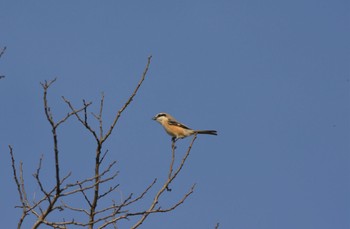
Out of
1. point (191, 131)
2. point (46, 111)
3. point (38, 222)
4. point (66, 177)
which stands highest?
point (191, 131)

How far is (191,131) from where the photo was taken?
9.31 meters

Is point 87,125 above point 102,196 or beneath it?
above

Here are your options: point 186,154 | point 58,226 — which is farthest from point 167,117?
point 58,226

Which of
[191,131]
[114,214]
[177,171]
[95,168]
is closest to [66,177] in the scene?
[95,168]

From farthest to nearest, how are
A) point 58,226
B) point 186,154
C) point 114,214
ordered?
point 186,154, point 114,214, point 58,226

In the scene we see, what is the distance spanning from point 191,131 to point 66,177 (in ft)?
18.9

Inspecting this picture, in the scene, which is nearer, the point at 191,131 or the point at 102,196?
the point at 102,196

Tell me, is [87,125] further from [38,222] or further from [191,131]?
[191,131]

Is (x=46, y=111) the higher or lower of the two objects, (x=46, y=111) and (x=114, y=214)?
the higher

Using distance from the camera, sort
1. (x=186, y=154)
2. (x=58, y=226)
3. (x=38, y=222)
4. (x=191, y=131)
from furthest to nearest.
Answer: (x=191, y=131) → (x=186, y=154) → (x=58, y=226) → (x=38, y=222)

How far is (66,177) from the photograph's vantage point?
143 inches

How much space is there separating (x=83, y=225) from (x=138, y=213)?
469 millimetres

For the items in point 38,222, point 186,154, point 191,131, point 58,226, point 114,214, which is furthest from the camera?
point 191,131

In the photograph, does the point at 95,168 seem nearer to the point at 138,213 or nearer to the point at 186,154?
the point at 138,213
